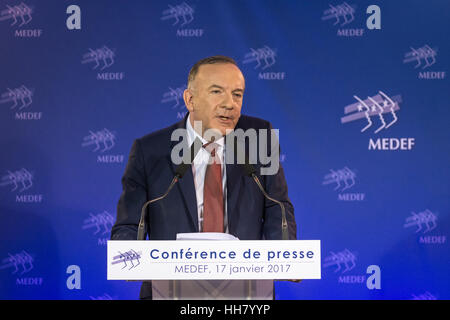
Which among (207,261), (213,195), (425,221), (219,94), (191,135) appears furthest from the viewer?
(425,221)

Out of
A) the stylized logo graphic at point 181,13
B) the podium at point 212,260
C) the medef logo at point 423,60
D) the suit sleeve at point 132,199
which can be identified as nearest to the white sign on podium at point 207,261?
the podium at point 212,260

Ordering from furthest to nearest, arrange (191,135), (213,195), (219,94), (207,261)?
1. (191,135)
2. (219,94)
3. (213,195)
4. (207,261)

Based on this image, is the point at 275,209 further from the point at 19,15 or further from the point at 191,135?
the point at 19,15

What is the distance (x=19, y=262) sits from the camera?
4254mm

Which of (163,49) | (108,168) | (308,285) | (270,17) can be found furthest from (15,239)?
(270,17)

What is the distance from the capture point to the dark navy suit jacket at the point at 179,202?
2.62 meters

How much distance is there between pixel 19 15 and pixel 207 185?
2641 mm

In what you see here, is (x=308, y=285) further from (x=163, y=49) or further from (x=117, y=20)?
(x=117, y=20)

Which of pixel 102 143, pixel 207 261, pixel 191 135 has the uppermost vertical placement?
pixel 102 143

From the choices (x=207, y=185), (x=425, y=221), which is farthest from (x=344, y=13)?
(x=207, y=185)

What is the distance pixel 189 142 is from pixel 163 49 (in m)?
1.65

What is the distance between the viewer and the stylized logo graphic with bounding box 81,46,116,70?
430 cm

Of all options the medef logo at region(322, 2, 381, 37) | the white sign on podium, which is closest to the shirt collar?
the white sign on podium

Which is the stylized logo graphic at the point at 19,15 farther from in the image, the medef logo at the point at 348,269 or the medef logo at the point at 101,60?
the medef logo at the point at 348,269
